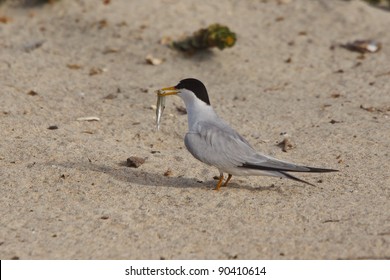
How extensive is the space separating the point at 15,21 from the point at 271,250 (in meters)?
6.38

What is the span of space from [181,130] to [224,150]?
151 centimetres

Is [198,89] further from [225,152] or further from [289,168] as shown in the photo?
[289,168]

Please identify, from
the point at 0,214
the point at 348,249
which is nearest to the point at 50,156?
the point at 0,214

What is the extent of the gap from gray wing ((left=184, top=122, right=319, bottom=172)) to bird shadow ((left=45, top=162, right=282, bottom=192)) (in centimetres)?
32

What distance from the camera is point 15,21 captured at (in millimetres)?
9273

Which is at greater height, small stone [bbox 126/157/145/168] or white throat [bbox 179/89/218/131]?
white throat [bbox 179/89/218/131]

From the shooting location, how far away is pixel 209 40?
7934mm

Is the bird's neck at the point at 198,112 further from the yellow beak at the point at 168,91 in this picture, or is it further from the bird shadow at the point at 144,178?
the bird shadow at the point at 144,178

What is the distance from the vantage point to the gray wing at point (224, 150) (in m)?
4.84

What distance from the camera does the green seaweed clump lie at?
784 cm

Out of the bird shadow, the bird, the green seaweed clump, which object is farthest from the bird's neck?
the green seaweed clump

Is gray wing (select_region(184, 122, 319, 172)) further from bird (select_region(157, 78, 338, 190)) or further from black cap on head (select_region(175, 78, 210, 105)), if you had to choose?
black cap on head (select_region(175, 78, 210, 105))

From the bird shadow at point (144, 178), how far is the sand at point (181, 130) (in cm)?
2

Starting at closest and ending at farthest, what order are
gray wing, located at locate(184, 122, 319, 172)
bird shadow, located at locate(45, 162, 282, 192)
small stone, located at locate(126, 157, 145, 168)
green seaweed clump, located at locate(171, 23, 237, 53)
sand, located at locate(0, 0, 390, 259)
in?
sand, located at locate(0, 0, 390, 259)
gray wing, located at locate(184, 122, 319, 172)
bird shadow, located at locate(45, 162, 282, 192)
small stone, located at locate(126, 157, 145, 168)
green seaweed clump, located at locate(171, 23, 237, 53)
